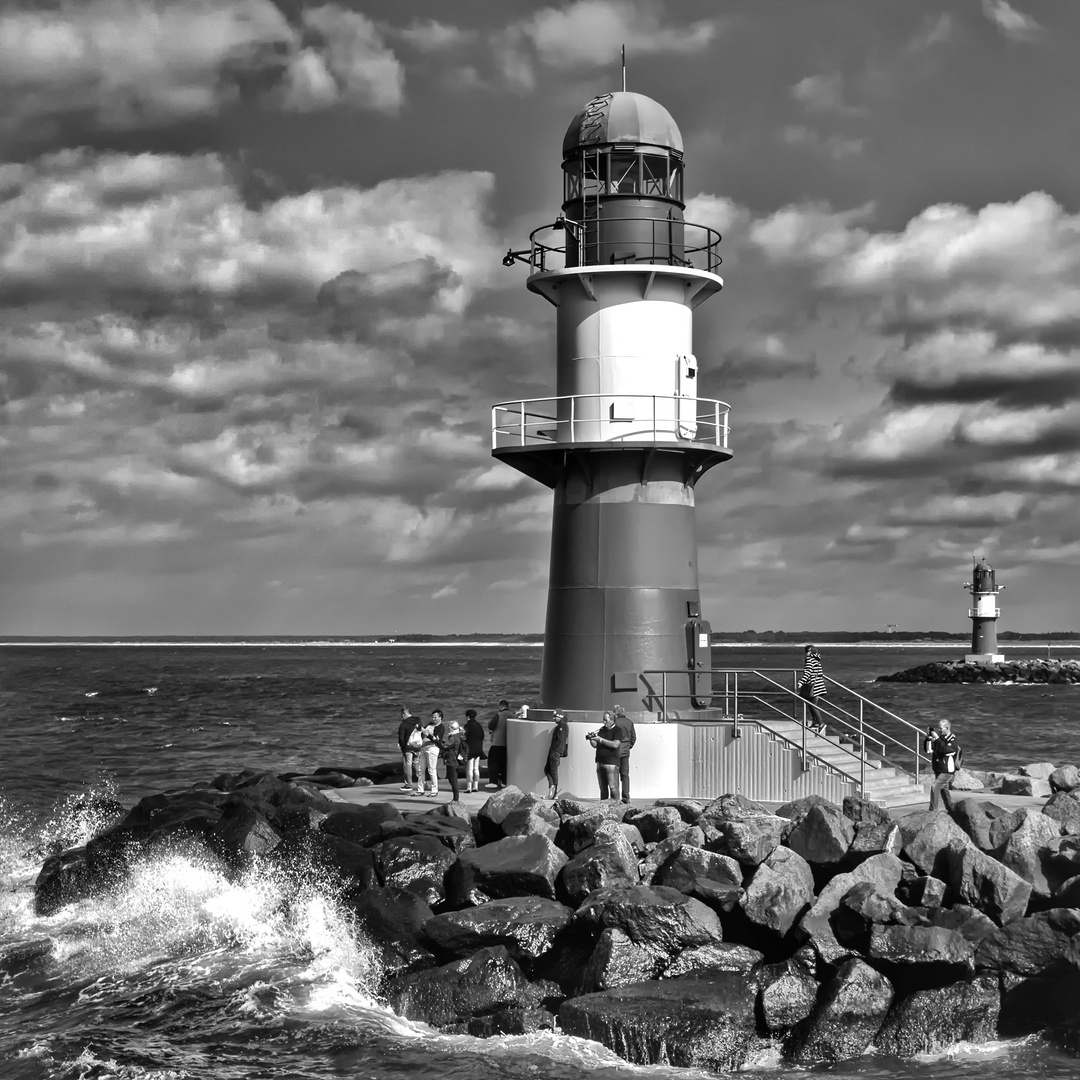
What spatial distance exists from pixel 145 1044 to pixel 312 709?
49.5m

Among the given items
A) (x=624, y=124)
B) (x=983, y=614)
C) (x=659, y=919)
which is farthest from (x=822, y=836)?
(x=983, y=614)

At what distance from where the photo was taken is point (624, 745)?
1942 centimetres

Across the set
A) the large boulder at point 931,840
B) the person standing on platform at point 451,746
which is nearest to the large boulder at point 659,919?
the large boulder at point 931,840

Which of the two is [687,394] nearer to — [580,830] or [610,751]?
[610,751]

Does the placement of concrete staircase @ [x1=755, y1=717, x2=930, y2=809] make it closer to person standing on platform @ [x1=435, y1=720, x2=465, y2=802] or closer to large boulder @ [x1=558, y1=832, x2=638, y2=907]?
person standing on platform @ [x1=435, y1=720, x2=465, y2=802]

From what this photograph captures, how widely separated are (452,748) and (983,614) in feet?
217

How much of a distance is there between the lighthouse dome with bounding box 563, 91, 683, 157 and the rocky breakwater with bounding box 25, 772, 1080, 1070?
33.0 ft

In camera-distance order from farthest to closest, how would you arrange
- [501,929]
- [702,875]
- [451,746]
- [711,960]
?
[451,746] → [702,875] → [501,929] → [711,960]

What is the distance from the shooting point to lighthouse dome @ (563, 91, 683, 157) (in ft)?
69.7

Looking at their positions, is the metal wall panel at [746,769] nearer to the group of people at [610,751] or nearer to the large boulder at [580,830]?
the group of people at [610,751]

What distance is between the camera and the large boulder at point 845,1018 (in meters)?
12.8

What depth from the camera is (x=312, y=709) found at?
206 feet

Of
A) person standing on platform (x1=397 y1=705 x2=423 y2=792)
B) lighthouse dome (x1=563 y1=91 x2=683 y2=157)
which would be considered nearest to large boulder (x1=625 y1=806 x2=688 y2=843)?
person standing on platform (x1=397 y1=705 x2=423 y2=792)

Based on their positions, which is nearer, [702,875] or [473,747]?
[702,875]
